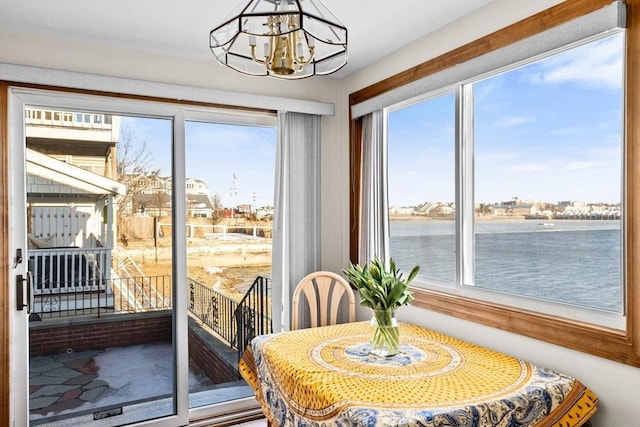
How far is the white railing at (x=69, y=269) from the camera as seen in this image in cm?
278

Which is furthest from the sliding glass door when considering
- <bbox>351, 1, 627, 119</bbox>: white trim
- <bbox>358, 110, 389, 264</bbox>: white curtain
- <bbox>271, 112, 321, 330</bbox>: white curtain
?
<bbox>351, 1, 627, 119</bbox>: white trim

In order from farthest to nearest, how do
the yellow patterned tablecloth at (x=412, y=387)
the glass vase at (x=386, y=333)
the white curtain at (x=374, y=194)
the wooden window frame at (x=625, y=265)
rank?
the white curtain at (x=374, y=194) < the glass vase at (x=386, y=333) < the wooden window frame at (x=625, y=265) < the yellow patterned tablecloth at (x=412, y=387)

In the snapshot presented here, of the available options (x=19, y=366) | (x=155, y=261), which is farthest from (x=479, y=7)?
(x=19, y=366)

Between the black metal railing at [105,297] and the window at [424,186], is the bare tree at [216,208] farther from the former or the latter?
the window at [424,186]

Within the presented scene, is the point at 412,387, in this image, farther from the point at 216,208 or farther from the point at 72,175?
the point at 72,175

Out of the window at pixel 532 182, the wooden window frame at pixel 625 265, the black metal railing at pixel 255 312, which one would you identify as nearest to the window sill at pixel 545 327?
the wooden window frame at pixel 625 265

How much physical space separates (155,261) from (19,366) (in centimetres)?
97

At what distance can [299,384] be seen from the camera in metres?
1.93

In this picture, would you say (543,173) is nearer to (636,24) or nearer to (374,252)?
(636,24)

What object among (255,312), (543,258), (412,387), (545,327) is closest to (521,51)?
(543,258)

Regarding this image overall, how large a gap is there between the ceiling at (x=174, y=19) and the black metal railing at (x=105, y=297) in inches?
60.1

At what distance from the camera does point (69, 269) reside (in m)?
2.85

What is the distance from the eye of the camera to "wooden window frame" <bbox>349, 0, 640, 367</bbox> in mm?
1723

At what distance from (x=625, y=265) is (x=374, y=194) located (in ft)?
5.59
